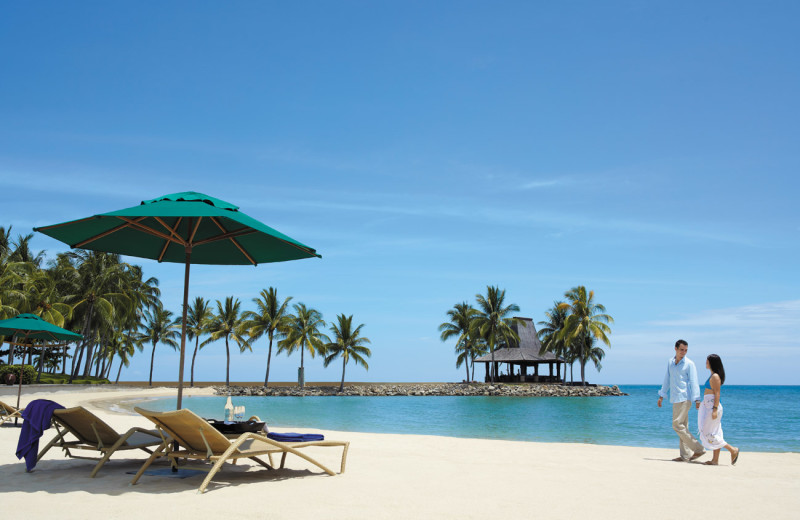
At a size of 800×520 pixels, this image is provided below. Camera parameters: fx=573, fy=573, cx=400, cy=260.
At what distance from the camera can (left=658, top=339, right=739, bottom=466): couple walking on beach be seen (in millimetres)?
6887

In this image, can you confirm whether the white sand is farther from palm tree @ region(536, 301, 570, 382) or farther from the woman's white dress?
palm tree @ region(536, 301, 570, 382)

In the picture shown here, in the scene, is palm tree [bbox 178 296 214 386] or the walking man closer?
the walking man

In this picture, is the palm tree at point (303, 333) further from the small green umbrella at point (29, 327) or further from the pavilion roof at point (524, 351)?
the small green umbrella at point (29, 327)

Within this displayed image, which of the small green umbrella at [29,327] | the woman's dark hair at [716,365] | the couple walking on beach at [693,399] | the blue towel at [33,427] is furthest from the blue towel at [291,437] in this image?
the small green umbrella at [29,327]

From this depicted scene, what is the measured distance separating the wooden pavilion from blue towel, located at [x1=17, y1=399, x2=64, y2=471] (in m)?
39.8

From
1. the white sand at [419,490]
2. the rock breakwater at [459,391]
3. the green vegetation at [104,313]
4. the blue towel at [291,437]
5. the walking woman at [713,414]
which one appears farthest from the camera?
the rock breakwater at [459,391]

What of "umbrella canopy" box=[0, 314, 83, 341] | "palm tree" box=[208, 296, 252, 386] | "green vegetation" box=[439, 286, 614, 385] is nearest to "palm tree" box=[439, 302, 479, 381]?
"green vegetation" box=[439, 286, 614, 385]

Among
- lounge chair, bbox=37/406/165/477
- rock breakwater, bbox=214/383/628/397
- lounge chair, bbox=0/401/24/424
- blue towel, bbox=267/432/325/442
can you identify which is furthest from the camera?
rock breakwater, bbox=214/383/628/397

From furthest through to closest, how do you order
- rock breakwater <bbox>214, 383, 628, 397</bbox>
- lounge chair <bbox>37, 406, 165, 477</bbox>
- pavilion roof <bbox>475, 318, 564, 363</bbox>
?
pavilion roof <bbox>475, 318, 564, 363</bbox> < rock breakwater <bbox>214, 383, 628, 397</bbox> < lounge chair <bbox>37, 406, 165, 477</bbox>

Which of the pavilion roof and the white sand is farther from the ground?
A: the pavilion roof

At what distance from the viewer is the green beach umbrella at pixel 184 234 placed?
4715 mm

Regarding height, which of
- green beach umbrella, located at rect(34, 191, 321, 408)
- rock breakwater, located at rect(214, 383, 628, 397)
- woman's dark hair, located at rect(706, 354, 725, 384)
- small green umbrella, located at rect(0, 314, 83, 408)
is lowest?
rock breakwater, located at rect(214, 383, 628, 397)

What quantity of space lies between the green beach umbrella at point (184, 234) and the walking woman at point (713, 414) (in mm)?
5078

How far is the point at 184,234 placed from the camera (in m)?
5.93
